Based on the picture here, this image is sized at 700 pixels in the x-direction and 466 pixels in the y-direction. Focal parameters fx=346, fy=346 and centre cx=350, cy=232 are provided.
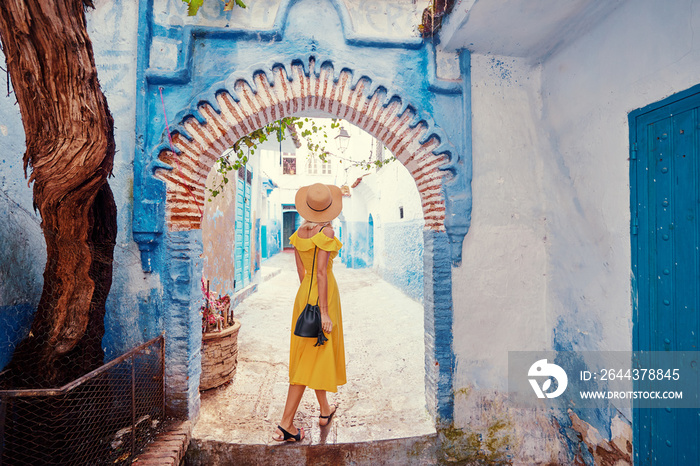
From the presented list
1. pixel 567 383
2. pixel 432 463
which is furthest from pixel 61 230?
pixel 567 383

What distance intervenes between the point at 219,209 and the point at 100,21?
3455mm

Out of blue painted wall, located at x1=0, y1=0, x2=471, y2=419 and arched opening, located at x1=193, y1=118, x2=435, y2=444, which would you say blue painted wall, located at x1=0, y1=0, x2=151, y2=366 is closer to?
blue painted wall, located at x1=0, y1=0, x2=471, y2=419

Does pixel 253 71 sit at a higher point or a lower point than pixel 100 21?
lower

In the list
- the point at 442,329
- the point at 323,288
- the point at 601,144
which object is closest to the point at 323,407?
the point at 323,288

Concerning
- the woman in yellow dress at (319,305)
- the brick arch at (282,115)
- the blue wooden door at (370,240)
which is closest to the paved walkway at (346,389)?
the woman in yellow dress at (319,305)

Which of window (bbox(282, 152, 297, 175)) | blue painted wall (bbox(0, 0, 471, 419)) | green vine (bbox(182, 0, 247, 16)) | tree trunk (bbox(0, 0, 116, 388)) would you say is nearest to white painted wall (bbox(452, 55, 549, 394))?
blue painted wall (bbox(0, 0, 471, 419))

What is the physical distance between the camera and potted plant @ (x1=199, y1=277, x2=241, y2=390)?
11.1 ft

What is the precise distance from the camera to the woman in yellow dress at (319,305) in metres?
2.68

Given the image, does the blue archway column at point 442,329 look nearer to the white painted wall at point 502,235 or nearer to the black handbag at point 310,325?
the white painted wall at point 502,235

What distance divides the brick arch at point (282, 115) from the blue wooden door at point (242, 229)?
4451mm

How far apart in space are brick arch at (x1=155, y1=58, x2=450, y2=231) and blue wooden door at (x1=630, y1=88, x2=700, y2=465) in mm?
1319

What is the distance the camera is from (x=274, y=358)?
4469 mm

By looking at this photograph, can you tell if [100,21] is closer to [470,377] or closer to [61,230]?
[61,230]

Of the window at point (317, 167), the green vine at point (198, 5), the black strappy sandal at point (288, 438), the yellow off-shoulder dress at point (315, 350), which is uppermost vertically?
the window at point (317, 167)
